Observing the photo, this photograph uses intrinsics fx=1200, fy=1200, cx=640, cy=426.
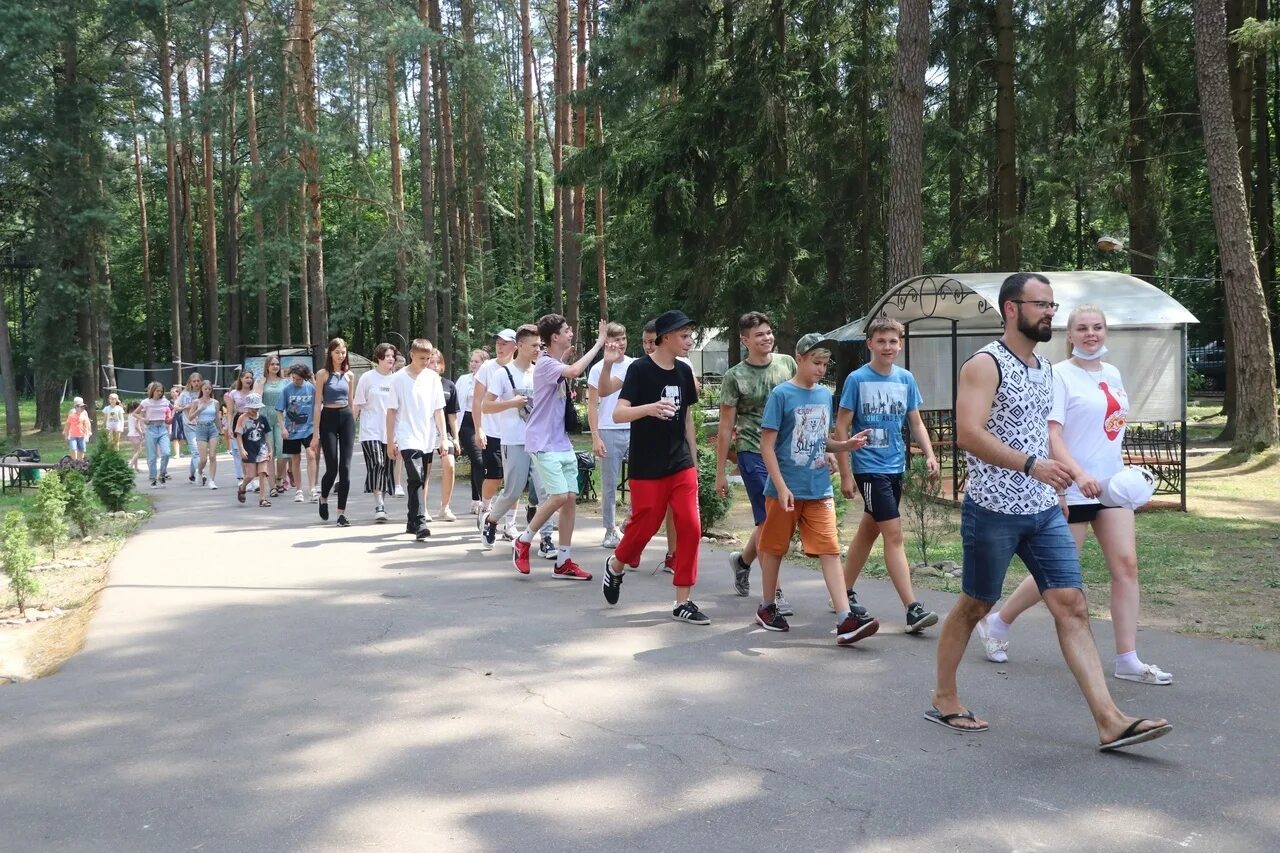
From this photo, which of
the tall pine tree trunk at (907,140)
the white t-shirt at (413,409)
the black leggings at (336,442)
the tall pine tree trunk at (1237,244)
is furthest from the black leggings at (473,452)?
the tall pine tree trunk at (1237,244)

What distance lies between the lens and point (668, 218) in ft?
76.8

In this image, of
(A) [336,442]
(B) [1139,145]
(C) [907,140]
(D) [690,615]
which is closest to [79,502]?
(A) [336,442]

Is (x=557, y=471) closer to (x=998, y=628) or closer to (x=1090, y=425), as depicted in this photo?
(x=998, y=628)

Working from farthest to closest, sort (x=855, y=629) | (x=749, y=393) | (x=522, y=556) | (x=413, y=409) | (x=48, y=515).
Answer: (x=413, y=409) < (x=48, y=515) < (x=522, y=556) < (x=749, y=393) < (x=855, y=629)

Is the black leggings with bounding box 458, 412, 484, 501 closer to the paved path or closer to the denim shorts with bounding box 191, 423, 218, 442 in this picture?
the paved path

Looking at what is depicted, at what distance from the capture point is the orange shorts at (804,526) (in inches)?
268

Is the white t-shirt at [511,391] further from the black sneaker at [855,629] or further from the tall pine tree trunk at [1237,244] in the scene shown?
the tall pine tree trunk at [1237,244]

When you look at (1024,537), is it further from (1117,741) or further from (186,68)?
(186,68)

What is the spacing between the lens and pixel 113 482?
47.4 ft

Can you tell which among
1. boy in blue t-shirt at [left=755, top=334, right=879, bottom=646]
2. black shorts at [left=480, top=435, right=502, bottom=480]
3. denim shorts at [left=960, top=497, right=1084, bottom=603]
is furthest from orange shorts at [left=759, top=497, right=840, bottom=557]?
black shorts at [left=480, top=435, right=502, bottom=480]

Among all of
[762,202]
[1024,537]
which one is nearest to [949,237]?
[762,202]

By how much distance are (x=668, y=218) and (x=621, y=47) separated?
3.31m

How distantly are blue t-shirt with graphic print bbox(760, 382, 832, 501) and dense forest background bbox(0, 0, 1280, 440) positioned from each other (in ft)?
32.8

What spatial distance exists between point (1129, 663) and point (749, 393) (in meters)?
2.97
